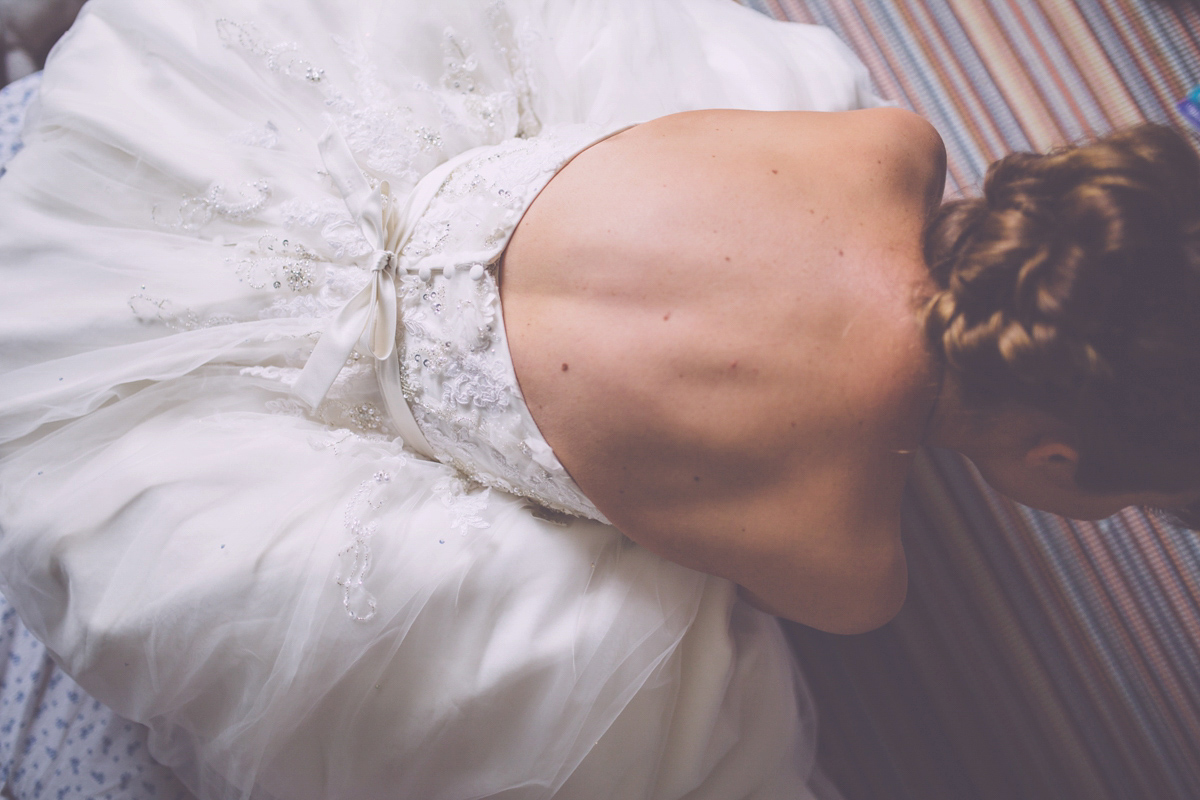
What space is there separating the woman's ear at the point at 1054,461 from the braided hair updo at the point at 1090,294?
0.03 m

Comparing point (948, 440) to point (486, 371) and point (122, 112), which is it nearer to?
point (486, 371)

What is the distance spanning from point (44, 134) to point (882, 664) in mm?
1393

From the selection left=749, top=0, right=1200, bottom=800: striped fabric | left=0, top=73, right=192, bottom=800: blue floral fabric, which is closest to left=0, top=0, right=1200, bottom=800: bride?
left=0, top=73, right=192, bottom=800: blue floral fabric

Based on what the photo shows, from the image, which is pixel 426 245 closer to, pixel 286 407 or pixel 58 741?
pixel 286 407

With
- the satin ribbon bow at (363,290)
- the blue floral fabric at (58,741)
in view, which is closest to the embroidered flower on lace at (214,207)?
the satin ribbon bow at (363,290)

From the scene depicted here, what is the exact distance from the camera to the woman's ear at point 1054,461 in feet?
2.08

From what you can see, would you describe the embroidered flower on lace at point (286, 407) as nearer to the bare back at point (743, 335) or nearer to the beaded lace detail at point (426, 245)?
the beaded lace detail at point (426, 245)

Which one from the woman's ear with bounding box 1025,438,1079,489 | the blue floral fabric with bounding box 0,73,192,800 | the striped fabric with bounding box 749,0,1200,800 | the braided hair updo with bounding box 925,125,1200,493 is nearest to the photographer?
the braided hair updo with bounding box 925,125,1200,493

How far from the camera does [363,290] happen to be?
72 cm

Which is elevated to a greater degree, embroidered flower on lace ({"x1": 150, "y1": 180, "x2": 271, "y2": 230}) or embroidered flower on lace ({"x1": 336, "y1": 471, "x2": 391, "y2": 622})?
embroidered flower on lace ({"x1": 150, "y1": 180, "x2": 271, "y2": 230})

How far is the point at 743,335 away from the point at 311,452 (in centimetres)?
51

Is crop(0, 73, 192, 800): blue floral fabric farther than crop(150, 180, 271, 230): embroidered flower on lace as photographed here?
Yes

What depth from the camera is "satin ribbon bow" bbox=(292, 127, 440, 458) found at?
2.34ft

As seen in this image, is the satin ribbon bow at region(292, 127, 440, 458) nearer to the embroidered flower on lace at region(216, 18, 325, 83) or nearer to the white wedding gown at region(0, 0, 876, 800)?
the white wedding gown at region(0, 0, 876, 800)
